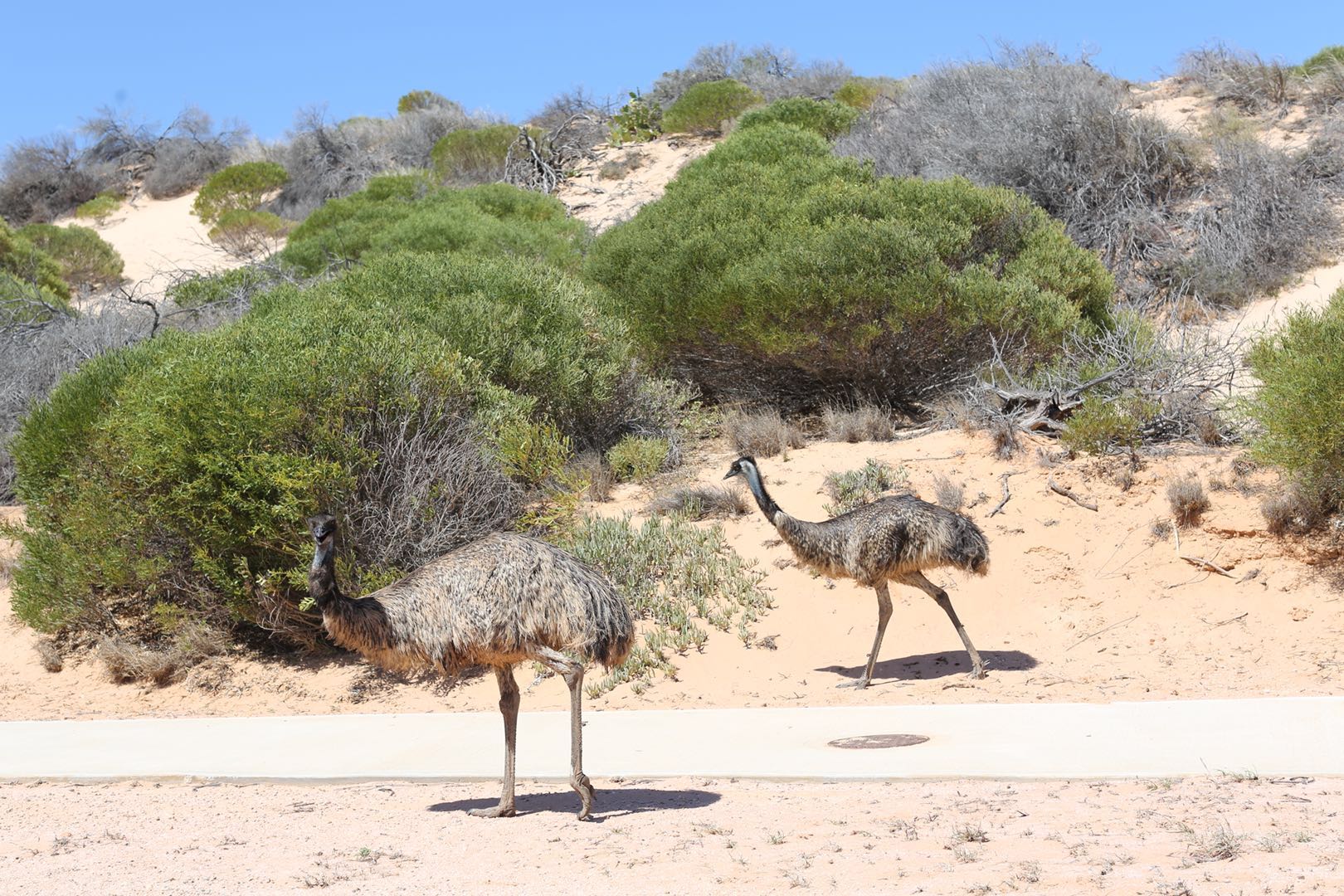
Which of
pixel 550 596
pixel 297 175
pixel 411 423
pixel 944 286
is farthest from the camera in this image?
→ pixel 297 175

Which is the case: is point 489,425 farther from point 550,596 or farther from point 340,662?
point 550,596

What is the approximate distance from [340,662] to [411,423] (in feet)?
7.68

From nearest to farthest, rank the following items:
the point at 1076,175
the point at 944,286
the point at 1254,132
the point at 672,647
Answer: the point at 672,647, the point at 944,286, the point at 1076,175, the point at 1254,132

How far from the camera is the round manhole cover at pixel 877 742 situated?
319 inches

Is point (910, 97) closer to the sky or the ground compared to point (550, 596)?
closer to the sky

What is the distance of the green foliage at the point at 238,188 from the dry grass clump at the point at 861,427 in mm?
27256

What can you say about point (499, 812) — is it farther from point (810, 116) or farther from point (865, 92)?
point (865, 92)

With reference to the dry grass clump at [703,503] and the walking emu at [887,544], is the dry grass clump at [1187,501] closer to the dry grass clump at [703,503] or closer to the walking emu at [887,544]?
the walking emu at [887,544]

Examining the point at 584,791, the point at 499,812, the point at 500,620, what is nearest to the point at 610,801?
the point at 584,791

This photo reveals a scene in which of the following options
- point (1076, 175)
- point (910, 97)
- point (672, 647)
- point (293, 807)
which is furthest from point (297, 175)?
point (293, 807)

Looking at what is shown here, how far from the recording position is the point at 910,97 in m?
28.3

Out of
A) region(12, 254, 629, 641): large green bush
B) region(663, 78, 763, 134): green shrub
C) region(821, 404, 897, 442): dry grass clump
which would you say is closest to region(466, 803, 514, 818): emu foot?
region(12, 254, 629, 641): large green bush

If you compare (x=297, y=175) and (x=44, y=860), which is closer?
(x=44, y=860)

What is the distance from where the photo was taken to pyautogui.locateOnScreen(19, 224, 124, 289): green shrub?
34.7 meters
